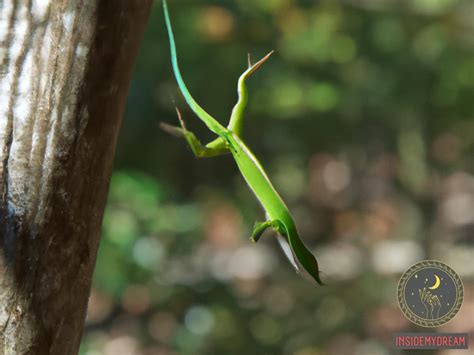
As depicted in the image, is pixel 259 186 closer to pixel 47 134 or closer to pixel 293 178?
pixel 47 134

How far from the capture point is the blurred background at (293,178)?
2.40 m

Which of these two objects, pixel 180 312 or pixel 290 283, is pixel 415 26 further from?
pixel 180 312

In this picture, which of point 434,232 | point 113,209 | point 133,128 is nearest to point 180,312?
Answer: point 113,209

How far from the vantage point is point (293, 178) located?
2693 mm

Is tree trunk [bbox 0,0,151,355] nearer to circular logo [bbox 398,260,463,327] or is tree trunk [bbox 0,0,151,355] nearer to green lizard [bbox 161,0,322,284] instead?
green lizard [bbox 161,0,322,284]

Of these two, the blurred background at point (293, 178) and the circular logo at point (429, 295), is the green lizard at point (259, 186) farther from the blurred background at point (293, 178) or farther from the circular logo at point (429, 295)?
the blurred background at point (293, 178)

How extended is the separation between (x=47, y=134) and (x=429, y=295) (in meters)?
0.77

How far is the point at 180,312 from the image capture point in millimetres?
A: 2443

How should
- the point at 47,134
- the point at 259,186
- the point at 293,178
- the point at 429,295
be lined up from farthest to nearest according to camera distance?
the point at 293,178, the point at 429,295, the point at 47,134, the point at 259,186

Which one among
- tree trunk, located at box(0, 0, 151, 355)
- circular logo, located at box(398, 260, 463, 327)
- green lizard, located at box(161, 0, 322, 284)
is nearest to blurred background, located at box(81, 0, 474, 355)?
circular logo, located at box(398, 260, 463, 327)

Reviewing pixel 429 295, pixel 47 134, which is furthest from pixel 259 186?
pixel 429 295

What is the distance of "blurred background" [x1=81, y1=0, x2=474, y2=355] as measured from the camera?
240cm

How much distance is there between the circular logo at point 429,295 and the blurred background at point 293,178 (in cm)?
115

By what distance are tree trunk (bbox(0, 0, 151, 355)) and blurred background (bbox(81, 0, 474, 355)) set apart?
1.67 meters
